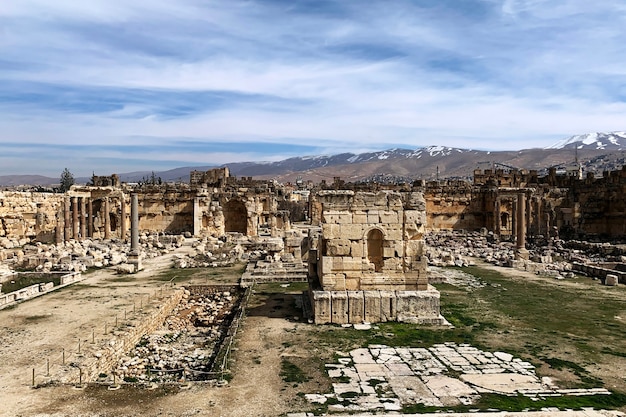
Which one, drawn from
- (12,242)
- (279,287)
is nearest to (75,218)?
(12,242)

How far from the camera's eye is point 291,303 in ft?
49.4

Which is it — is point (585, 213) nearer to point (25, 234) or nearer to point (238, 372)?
point (238, 372)

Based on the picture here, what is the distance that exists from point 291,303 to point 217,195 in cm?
2250

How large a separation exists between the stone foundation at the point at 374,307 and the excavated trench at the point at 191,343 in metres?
2.30

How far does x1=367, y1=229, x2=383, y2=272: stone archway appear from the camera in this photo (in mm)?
13636

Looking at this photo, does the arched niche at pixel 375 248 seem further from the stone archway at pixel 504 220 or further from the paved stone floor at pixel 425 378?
the stone archway at pixel 504 220

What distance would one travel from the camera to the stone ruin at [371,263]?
12.6m

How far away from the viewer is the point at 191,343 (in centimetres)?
1302

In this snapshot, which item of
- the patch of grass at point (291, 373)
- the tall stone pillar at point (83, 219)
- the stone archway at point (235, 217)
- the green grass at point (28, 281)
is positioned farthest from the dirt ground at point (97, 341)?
the stone archway at point (235, 217)

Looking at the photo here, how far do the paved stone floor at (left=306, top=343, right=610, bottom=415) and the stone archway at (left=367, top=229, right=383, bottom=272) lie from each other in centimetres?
342

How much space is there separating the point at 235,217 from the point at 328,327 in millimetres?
26714

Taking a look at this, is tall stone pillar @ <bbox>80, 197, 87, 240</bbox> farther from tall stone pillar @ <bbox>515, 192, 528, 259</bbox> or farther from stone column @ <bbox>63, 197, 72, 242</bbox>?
tall stone pillar @ <bbox>515, 192, 528, 259</bbox>

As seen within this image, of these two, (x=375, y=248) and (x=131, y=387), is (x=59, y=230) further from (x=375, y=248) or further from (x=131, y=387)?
(x=131, y=387)

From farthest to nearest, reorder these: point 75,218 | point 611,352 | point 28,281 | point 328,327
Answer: point 75,218
point 28,281
point 328,327
point 611,352
